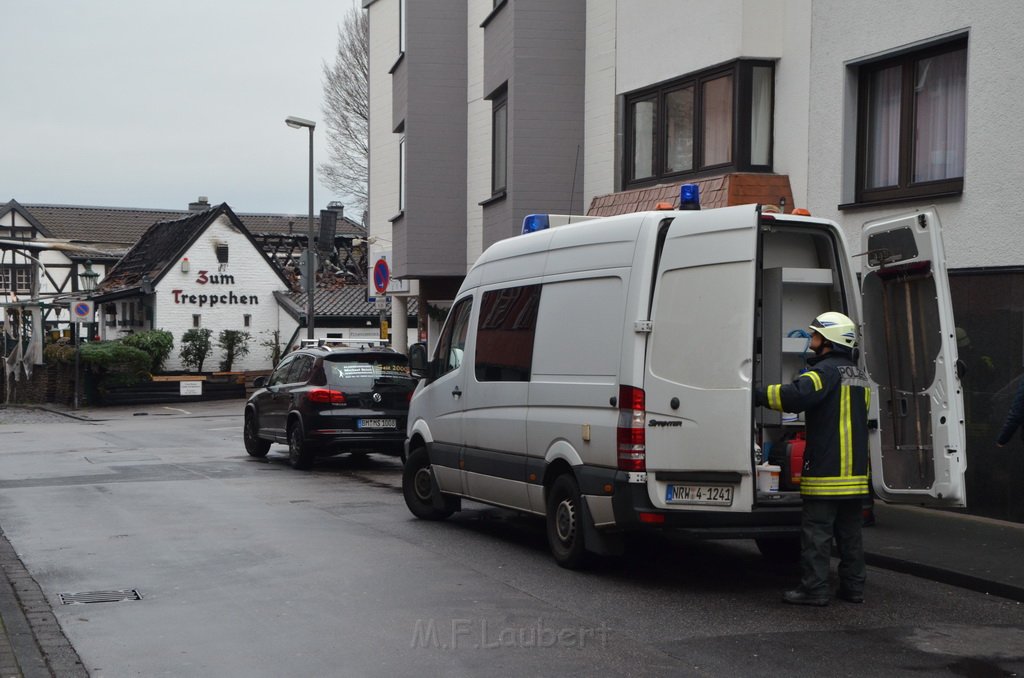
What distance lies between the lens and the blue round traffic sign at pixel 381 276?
2603 cm

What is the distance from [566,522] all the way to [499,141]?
41.5ft

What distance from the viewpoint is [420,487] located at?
Answer: 12.2 m

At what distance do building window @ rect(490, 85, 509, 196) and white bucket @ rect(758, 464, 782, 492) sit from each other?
492 inches

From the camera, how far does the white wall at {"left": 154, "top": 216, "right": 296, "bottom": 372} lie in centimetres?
4619

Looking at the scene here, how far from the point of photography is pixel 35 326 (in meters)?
41.6

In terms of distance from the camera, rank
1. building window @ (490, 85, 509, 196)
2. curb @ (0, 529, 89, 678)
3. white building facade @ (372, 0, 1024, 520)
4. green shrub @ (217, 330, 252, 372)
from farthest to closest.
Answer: green shrub @ (217, 330, 252, 372)
building window @ (490, 85, 509, 196)
white building facade @ (372, 0, 1024, 520)
curb @ (0, 529, 89, 678)

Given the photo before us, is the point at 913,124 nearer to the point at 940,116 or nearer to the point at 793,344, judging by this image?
the point at 940,116

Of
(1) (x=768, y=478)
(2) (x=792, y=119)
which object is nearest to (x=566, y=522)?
(1) (x=768, y=478)

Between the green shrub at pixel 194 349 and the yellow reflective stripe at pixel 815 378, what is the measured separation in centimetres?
3786

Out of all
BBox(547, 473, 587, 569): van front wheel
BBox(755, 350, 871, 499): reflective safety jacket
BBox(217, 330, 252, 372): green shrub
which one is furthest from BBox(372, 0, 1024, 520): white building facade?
BBox(217, 330, 252, 372): green shrub

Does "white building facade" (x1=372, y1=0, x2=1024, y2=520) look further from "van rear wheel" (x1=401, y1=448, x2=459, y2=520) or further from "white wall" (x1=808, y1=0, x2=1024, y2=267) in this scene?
"van rear wheel" (x1=401, y1=448, x2=459, y2=520)

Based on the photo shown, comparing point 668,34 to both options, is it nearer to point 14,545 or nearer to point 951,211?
point 951,211

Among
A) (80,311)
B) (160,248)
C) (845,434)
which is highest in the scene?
(160,248)

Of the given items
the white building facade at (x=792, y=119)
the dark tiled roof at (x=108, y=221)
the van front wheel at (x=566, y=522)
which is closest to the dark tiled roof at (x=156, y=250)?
the dark tiled roof at (x=108, y=221)
